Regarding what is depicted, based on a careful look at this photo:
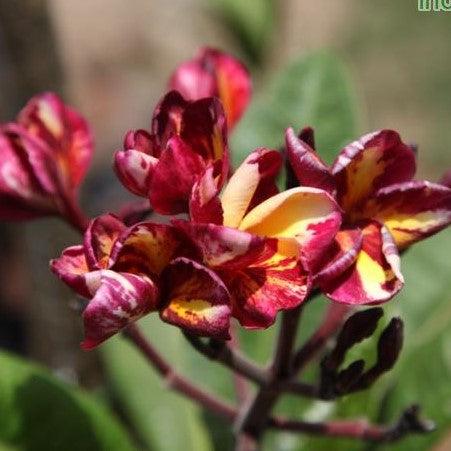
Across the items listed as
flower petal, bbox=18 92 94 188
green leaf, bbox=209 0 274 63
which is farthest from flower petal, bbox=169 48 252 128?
green leaf, bbox=209 0 274 63

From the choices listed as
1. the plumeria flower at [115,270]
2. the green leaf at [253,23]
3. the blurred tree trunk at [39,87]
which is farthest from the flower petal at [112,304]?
the green leaf at [253,23]

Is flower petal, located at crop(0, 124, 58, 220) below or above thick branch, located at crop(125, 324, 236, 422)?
above

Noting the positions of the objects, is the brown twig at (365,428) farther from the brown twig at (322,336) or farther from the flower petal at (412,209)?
the flower petal at (412,209)

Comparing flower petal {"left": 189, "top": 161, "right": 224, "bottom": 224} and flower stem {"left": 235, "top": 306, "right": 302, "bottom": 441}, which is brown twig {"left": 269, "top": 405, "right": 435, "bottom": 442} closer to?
flower stem {"left": 235, "top": 306, "right": 302, "bottom": 441}

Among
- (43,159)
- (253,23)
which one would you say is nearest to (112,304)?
(43,159)

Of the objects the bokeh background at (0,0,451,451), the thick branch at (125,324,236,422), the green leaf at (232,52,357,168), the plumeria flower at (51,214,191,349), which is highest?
the plumeria flower at (51,214,191,349)

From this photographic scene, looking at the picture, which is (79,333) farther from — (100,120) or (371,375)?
(100,120)

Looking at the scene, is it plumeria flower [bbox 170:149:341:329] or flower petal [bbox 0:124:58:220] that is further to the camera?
flower petal [bbox 0:124:58:220]

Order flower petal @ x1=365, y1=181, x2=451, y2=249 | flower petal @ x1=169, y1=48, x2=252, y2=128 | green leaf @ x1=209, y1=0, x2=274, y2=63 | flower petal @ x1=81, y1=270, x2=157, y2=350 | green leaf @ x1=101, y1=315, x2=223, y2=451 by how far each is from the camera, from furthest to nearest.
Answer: green leaf @ x1=209, y1=0, x2=274, y2=63 → green leaf @ x1=101, y1=315, x2=223, y2=451 → flower petal @ x1=169, y1=48, x2=252, y2=128 → flower petal @ x1=365, y1=181, x2=451, y2=249 → flower petal @ x1=81, y1=270, x2=157, y2=350
